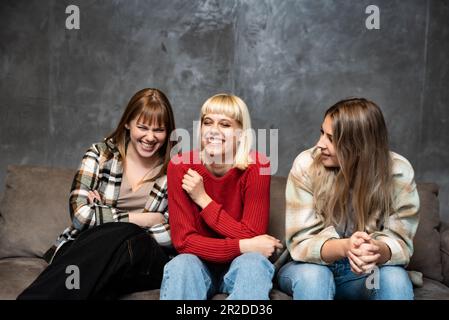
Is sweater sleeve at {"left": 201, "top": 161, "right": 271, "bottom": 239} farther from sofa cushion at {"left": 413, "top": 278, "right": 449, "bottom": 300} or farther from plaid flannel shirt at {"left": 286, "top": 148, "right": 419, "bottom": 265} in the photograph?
sofa cushion at {"left": 413, "top": 278, "right": 449, "bottom": 300}

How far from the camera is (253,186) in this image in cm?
215

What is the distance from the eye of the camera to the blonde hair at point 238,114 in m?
2.15

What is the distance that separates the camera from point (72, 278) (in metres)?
1.84

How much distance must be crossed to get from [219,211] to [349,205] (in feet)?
1.46

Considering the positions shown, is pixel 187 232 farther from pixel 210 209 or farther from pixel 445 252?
pixel 445 252

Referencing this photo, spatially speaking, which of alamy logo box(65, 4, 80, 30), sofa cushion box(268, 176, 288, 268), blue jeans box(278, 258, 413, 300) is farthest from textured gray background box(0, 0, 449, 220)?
blue jeans box(278, 258, 413, 300)

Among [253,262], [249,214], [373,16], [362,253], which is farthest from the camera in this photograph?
[373,16]

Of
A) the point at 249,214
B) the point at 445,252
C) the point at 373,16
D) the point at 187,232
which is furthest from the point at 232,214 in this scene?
the point at 373,16

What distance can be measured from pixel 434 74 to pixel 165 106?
5.65 feet

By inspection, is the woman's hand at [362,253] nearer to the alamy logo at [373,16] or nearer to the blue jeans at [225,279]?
the blue jeans at [225,279]

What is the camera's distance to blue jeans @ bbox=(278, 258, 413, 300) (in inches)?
73.4

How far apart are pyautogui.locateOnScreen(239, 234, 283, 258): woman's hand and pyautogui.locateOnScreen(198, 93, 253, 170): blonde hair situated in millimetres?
284

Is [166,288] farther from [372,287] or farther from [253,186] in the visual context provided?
[372,287]

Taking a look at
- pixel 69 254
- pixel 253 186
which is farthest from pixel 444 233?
pixel 69 254
